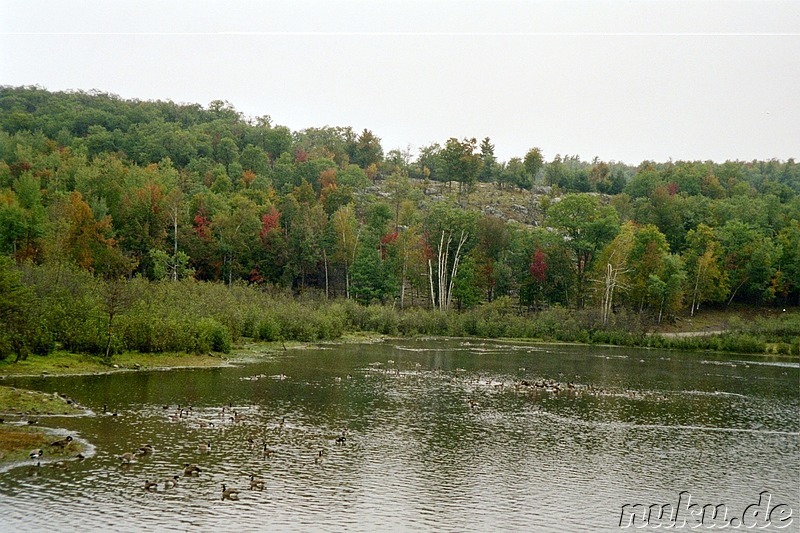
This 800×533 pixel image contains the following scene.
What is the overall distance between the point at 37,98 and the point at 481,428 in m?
162

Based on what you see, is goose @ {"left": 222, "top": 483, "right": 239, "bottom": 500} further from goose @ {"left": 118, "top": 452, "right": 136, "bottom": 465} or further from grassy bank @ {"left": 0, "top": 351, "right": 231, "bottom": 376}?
grassy bank @ {"left": 0, "top": 351, "right": 231, "bottom": 376}

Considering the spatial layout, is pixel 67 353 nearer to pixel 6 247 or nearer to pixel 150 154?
pixel 6 247

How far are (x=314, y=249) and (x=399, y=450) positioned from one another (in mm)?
77398

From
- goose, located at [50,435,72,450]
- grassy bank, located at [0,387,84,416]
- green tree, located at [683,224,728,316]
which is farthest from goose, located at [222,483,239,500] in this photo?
green tree, located at [683,224,728,316]

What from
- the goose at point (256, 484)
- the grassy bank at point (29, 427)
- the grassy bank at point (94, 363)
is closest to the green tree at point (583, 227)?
the grassy bank at point (94, 363)

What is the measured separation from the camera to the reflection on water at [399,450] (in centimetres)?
2389

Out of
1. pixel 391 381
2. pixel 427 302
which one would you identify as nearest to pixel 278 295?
pixel 427 302

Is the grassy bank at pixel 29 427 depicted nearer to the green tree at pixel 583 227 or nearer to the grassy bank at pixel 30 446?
the grassy bank at pixel 30 446

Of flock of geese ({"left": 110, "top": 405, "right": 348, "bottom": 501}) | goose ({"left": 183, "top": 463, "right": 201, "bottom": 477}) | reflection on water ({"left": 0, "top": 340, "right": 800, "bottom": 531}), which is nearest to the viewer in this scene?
reflection on water ({"left": 0, "top": 340, "right": 800, "bottom": 531})

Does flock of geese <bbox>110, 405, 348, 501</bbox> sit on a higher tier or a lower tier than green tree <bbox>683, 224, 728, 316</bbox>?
lower

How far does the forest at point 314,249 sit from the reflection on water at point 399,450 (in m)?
12.6

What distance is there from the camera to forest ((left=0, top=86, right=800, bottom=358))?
211 feet

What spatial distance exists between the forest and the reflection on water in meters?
12.6

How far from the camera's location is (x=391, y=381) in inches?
2050
